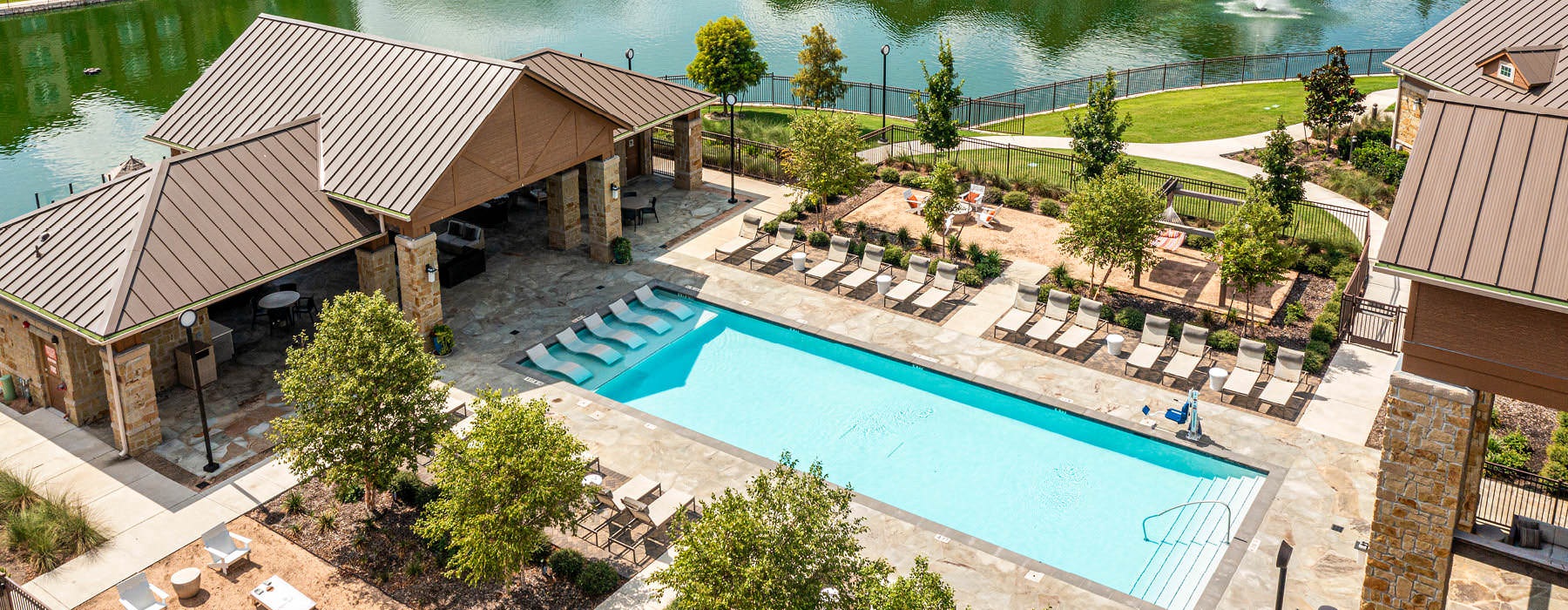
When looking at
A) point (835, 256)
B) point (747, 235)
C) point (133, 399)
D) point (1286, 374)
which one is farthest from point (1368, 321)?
point (133, 399)

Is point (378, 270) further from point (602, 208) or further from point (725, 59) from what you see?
point (725, 59)

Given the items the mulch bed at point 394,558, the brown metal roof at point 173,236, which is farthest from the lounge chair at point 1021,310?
the brown metal roof at point 173,236

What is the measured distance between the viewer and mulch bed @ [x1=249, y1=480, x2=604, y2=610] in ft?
66.4

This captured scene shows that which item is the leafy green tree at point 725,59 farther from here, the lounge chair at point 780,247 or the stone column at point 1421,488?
the stone column at point 1421,488

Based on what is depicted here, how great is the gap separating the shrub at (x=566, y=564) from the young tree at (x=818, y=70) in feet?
91.3

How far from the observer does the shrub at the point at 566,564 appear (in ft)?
67.4

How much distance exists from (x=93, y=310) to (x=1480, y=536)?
24222 mm

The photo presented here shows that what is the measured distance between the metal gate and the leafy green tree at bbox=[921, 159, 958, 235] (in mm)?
10085

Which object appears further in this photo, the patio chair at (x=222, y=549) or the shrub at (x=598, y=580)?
the patio chair at (x=222, y=549)

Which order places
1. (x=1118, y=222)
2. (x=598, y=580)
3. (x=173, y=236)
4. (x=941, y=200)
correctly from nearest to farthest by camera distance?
(x=598, y=580) < (x=173, y=236) < (x=1118, y=222) < (x=941, y=200)

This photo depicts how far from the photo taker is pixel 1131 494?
23422mm

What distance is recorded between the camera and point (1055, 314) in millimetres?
29469

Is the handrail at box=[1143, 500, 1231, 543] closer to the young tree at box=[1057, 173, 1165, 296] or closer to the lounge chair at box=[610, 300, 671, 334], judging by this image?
the young tree at box=[1057, 173, 1165, 296]

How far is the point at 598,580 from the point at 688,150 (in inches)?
→ 782
